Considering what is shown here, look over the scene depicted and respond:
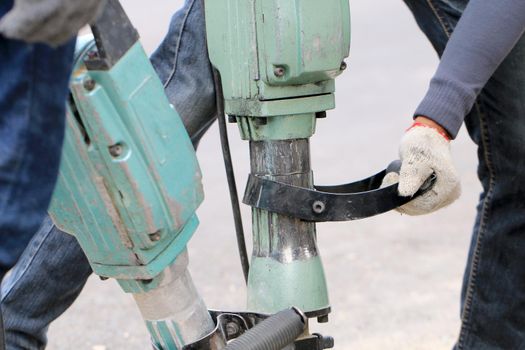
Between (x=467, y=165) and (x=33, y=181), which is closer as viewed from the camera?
(x=33, y=181)

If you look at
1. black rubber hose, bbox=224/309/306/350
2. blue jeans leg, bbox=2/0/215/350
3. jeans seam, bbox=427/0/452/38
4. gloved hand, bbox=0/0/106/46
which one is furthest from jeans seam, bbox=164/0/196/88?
gloved hand, bbox=0/0/106/46

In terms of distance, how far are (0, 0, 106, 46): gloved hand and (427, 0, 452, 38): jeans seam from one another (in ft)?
3.75

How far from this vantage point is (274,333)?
1.72m

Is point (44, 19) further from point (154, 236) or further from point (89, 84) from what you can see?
point (154, 236)

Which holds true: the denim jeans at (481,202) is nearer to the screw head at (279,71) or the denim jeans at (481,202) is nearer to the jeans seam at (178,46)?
the jeans seam at (178,46)

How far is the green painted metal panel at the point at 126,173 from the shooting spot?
1.49m

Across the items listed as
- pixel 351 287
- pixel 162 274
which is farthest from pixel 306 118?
pixel 351 287

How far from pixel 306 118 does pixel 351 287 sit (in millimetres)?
1617

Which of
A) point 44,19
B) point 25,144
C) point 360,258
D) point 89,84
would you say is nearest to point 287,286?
point 89,84

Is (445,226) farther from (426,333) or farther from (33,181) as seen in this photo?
(33,181)

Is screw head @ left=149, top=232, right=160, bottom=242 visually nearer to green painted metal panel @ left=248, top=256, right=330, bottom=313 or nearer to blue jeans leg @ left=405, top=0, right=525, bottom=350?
green painted metal panel @ left=248, top=256, right=330, bottom=313

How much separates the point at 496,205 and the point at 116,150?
3.49 feet

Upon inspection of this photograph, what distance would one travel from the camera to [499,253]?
91.7 inches

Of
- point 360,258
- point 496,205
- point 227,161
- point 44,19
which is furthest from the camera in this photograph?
point 360,258
